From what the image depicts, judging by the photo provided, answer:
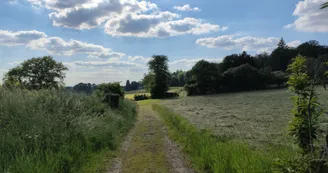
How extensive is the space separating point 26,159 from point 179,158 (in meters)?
4.38

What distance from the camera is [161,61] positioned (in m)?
85.6

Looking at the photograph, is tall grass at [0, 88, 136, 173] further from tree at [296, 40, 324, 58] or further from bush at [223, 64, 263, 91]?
tree at [296, 40, 324, 58]

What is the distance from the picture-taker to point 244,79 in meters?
63.7

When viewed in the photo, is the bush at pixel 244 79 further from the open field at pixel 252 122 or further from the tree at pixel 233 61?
the open field at pixel 252 122

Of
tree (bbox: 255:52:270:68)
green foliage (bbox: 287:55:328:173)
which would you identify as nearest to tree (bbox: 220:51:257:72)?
tree (bbox: 255:52:270:68)

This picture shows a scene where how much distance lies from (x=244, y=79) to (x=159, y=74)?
94.1 ft

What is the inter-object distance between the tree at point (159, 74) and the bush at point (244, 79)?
21547 mm

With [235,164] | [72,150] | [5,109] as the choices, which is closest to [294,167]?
[235,164]

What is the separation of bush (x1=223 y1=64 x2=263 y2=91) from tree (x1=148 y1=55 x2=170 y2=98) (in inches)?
848

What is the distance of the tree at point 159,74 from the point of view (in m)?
79.4

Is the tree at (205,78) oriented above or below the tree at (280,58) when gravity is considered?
below

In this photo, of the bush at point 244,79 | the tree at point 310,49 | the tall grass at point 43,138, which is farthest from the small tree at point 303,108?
the tree at point 310,49

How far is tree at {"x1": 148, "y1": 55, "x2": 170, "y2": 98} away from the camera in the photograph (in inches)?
3127

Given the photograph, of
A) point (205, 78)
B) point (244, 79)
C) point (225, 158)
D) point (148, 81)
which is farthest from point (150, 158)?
point (148, 81)
